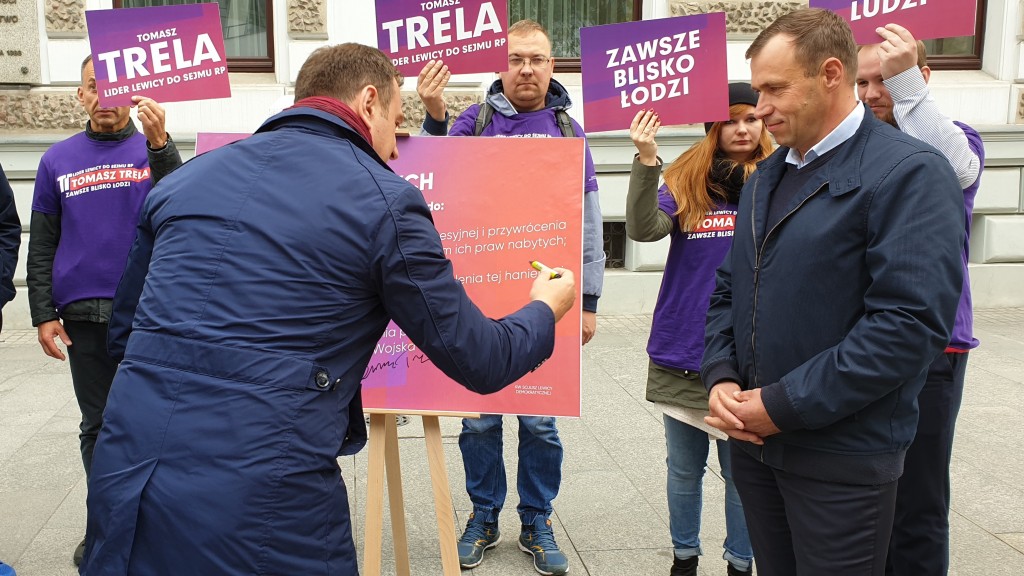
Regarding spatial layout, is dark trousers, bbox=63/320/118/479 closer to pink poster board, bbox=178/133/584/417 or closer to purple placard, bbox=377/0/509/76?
pink poster board, bbox=178/133/584/417

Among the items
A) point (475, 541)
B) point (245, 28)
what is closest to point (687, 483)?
point (475, 541)

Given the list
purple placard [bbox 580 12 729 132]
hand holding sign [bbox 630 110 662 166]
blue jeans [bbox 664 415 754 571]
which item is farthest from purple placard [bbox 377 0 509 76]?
blue jeans [bbox 664 415 754 571]

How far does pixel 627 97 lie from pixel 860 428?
161 centimetres

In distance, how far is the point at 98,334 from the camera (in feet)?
12.7

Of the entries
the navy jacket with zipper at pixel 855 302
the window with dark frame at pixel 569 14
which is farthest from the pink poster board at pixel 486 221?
the window with dark frame at pixel 569 14

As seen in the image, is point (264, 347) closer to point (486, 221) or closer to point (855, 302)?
point (855, 302)

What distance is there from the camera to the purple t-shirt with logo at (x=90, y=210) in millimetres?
3848

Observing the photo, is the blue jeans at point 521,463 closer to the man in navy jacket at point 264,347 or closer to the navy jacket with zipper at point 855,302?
the navy jacket with zipper at point 855,302

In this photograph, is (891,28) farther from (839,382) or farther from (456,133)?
(456,133)

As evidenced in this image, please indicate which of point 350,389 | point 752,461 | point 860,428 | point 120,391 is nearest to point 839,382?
point 860,428

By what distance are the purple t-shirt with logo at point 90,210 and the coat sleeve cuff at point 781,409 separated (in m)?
2.64

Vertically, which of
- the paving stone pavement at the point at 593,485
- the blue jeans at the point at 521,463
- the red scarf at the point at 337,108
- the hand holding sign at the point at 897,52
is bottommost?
the paving stone pavement at the point at 593,485

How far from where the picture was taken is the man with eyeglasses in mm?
3793

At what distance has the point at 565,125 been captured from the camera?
3.86 metres
